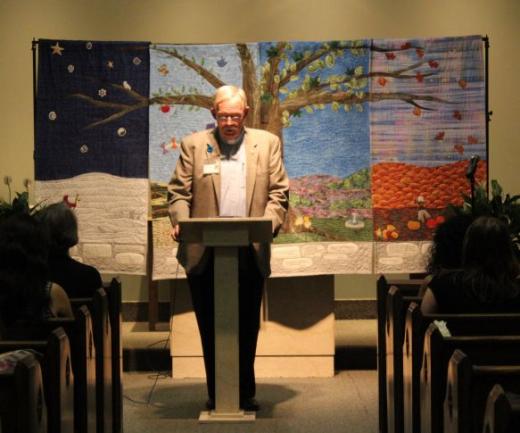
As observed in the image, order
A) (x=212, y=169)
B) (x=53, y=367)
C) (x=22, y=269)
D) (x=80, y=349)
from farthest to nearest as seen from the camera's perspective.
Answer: (x=212, y=169) < (x=80, y=349) < (x=22, y=269) < (x=53, y=367)

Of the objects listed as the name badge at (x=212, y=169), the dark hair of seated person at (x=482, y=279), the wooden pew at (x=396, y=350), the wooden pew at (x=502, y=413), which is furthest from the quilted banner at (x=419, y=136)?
the wooden pew at (x=502, y=413)

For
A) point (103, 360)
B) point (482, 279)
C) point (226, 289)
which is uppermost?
point (482, 279)

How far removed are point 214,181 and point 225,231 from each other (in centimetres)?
49

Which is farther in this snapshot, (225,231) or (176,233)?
(176,233)

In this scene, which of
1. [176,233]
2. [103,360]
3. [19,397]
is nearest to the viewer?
[19,397]

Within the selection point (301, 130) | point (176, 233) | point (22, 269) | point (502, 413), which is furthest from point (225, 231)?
point (502, 413)

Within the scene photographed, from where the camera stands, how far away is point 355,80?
5.98m

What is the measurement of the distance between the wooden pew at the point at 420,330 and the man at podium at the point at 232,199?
4.84 ft

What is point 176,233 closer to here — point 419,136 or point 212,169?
point 212,169

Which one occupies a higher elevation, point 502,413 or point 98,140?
point 98,140

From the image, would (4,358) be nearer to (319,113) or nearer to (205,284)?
(205,284)

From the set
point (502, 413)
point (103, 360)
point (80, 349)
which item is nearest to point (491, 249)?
point (502, 413)

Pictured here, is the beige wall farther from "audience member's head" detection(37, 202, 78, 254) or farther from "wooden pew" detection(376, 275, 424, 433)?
"audience member's head" detection(37, 202, 78, 254)

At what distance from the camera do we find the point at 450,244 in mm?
3820
